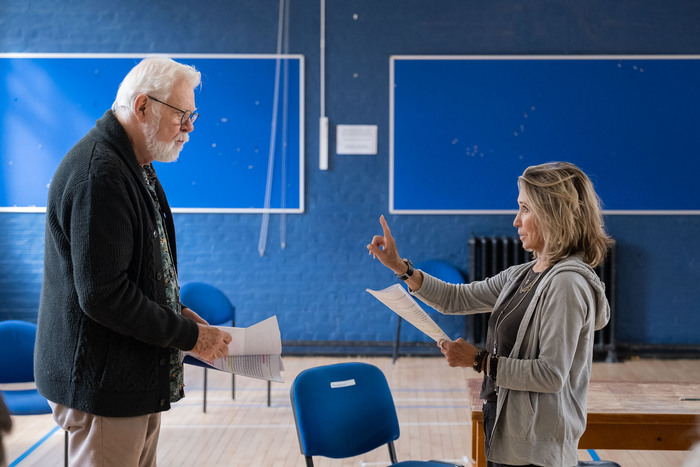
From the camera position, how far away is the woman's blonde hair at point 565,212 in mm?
1828

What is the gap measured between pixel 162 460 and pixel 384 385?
1.58 metres

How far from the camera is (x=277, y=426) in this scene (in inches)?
159

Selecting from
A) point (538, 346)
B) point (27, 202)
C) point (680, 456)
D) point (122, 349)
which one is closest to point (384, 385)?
point (538, 346)

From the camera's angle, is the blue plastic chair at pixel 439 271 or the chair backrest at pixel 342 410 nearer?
the chair backrest at pixel 342 410

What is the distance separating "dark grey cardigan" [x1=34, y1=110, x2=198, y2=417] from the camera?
170 cm

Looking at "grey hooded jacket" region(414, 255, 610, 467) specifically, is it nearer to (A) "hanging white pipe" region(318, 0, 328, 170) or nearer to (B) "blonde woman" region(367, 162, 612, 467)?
(B) "blonde woman" region(367, 162, 612, 467)

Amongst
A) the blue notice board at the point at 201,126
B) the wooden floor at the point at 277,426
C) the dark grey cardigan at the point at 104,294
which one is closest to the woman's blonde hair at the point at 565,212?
the dark grey cardigan at the point at 104,294

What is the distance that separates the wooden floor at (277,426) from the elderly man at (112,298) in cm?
155

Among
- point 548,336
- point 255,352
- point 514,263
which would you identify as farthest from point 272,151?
point 548,336

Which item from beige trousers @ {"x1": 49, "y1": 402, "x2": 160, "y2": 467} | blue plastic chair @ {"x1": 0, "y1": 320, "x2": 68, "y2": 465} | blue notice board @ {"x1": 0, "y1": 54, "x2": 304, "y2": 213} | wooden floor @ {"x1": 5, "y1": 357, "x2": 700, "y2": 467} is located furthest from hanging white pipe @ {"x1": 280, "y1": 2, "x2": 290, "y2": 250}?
beige trousers @ {"x1": 49, "y1": 402, "x2": 160, "y2": 467}

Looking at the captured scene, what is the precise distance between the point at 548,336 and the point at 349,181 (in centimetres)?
389

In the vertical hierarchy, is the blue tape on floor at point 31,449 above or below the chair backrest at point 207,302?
below

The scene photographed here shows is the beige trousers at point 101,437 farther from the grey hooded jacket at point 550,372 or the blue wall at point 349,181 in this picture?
the blue wall at point 349,181

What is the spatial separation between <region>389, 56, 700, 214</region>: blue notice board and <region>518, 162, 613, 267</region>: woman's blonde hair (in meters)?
3.62
